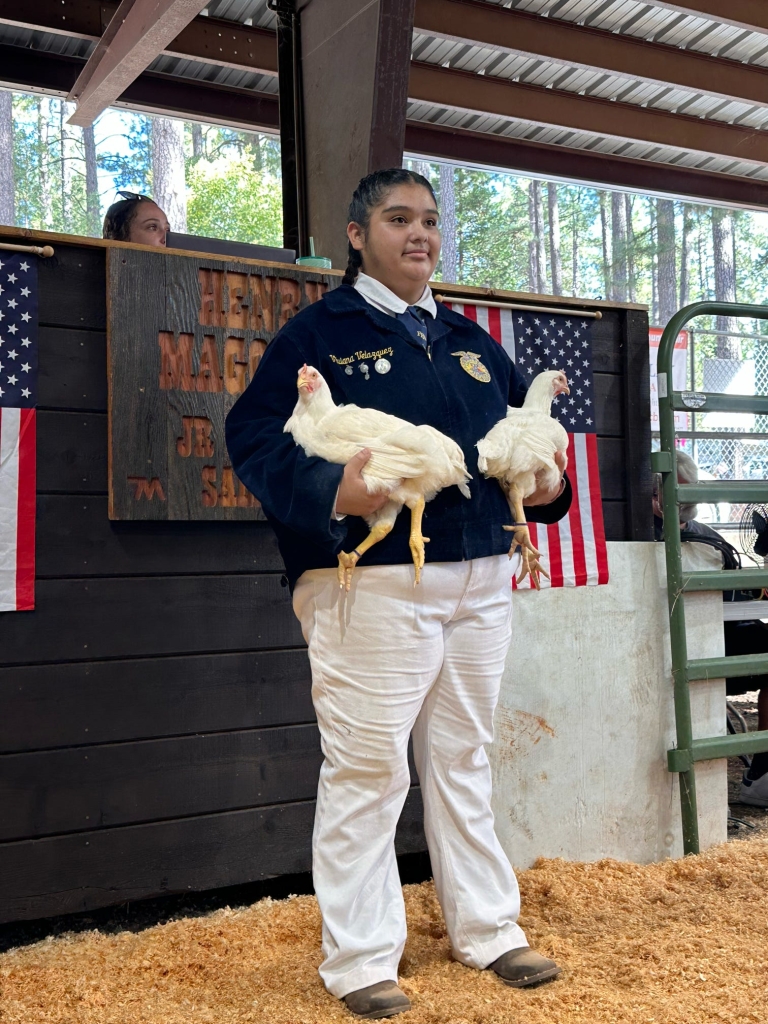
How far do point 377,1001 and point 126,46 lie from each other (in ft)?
13.3

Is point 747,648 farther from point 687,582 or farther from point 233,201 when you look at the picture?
point 233,201

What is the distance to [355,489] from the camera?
1712mm

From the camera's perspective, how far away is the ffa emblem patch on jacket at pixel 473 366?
2.00m

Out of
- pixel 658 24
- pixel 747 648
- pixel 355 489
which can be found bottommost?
pixel 747 648

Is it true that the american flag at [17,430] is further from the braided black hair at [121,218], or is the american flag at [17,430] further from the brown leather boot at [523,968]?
the brown leather boot at [523,968]

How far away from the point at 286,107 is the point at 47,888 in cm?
314

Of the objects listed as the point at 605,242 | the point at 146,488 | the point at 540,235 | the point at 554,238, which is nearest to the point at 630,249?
the point at 605,242

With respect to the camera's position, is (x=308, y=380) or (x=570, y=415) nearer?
(x=308, y=380)

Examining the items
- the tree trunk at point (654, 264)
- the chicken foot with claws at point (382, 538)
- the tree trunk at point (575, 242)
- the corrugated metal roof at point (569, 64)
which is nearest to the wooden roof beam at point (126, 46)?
the corrugated metal roof at point (569, 64)

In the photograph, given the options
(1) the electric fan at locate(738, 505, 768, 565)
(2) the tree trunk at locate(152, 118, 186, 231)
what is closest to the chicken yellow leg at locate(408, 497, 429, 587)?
(1) the electric fan at locate(738, 505, 768, 565)

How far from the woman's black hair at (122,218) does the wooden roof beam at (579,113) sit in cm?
267

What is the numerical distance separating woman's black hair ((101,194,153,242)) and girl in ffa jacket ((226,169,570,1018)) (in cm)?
163

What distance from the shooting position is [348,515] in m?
1.82

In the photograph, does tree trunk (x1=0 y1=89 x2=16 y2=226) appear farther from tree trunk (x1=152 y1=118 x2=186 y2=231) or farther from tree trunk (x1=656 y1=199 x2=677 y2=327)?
tree trunk (x1=656 y1=199 x2=677 y2=327)
